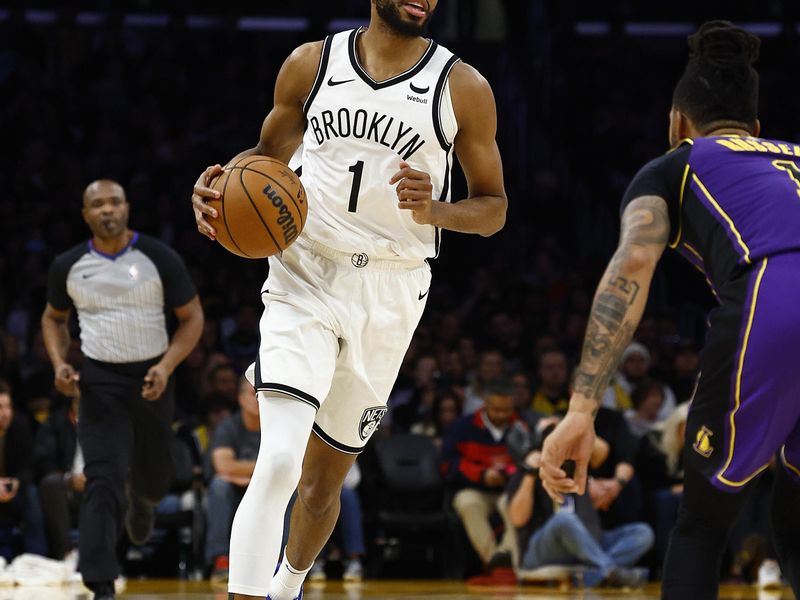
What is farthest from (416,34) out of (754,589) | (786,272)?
(754,589)

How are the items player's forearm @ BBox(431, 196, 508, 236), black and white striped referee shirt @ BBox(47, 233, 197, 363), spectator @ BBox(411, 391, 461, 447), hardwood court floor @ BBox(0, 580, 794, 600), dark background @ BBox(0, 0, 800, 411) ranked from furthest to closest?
dark background @ BBox(0, 0, 800, 411) → spectator @ BBox(411, 391, 461, 447) → hardwood court floor @ BBox(0, 580, 794, 600) → black and white striped referee shirt @ BBox(47, 233, 197, 363) → player's forearm @ BBox(431, 196, 508, 236)

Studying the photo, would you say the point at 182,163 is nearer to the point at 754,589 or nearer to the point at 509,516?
the point at 509,516

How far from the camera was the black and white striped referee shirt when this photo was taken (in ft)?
24.2

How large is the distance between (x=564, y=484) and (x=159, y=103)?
13249mm

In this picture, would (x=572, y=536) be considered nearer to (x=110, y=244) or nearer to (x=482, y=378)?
(x=482, y=378)

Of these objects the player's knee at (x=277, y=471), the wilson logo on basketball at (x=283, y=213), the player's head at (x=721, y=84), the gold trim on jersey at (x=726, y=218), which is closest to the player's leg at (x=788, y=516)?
the gold trim on jersey at (x=726, y=218)

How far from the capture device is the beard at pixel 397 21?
4.87 metres

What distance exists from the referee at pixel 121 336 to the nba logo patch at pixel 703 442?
4.28m

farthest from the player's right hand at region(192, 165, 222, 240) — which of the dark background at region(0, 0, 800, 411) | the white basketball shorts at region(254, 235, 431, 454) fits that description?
the dark background at region(0, 0, 800, 411)

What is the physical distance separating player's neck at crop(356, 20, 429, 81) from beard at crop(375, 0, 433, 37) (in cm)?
2

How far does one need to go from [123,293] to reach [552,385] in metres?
4.65

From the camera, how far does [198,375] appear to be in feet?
37.3

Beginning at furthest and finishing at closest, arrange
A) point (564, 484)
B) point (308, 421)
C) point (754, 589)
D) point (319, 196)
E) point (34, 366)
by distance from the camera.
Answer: point (34, 366), point (754, 589), point (319, 196), point (308, 421), point (564, 484)

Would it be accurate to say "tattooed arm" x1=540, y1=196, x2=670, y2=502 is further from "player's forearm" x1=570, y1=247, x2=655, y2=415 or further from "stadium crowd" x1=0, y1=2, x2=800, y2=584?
"stadium crowd" x1=0, y1=2, x2=800, y2=584
